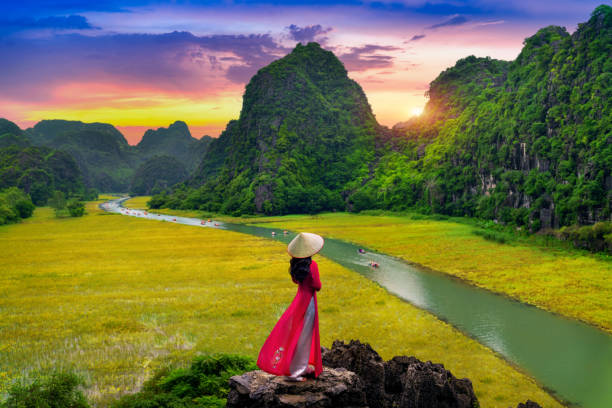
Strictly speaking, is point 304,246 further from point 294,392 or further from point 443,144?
point 443,144

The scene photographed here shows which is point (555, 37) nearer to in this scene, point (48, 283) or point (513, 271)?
point (513, 271)

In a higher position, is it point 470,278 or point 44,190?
point 44,190

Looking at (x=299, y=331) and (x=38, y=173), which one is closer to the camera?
(x=299, y=331)

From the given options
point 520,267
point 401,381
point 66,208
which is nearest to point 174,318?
point 401,381

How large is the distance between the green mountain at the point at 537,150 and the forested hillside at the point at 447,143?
16cm

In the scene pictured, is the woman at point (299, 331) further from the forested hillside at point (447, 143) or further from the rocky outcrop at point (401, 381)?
the forested hillside at point (447, 143)

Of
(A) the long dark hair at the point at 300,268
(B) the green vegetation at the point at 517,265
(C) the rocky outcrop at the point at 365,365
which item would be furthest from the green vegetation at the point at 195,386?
(B) the green vegetation at the point at 517,265

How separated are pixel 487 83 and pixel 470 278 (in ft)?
337

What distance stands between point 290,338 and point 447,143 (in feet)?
308

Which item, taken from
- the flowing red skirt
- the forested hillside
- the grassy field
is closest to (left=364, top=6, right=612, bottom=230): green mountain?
the forested hillside

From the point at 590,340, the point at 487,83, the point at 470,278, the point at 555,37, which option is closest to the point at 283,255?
the point at 470,278

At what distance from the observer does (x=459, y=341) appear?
53.5 ft

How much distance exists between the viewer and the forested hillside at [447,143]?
155ft

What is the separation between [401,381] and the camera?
989 centimetres
